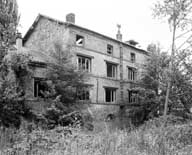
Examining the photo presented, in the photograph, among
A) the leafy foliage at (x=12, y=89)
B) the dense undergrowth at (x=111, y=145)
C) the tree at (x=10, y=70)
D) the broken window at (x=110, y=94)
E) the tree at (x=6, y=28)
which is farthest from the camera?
the broken window at (x=110, y=94)

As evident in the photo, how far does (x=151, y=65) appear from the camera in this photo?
67.7ft

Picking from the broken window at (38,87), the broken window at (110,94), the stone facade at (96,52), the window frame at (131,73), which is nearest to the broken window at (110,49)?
the stone facade at (96,52)

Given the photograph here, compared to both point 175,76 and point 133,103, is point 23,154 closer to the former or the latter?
point 175,76

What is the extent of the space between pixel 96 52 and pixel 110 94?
5136 millimetres

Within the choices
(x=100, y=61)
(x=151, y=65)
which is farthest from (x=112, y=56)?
(x=151, y=65)

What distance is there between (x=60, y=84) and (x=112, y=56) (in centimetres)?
1009

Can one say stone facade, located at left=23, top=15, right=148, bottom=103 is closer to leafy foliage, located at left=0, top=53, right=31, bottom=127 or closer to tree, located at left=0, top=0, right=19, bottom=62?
leafy foliage, located at left=0, top=53, right=31, bottom=127

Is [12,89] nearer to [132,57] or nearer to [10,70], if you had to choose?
[10,70]

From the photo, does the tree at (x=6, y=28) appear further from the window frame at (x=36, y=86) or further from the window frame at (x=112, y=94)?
the window frame at (x=112, y=94)

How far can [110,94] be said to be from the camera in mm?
22906

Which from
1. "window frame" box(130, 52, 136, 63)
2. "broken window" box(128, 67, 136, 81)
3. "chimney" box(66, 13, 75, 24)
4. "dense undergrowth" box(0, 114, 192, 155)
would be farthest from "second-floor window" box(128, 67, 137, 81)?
"dense undergrowth" box(0, 114, 192, 155)

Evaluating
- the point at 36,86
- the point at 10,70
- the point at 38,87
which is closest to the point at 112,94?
the point at 38,87

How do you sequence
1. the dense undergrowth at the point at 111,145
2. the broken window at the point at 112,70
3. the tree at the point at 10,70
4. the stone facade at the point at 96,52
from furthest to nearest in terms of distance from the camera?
Result: the broken window at the point at 112,70, the stone facade at the point at 96,52, the tree at the point at 10,70, the dense undergrowth at the point at 111,145

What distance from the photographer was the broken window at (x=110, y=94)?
2253 centimetres
